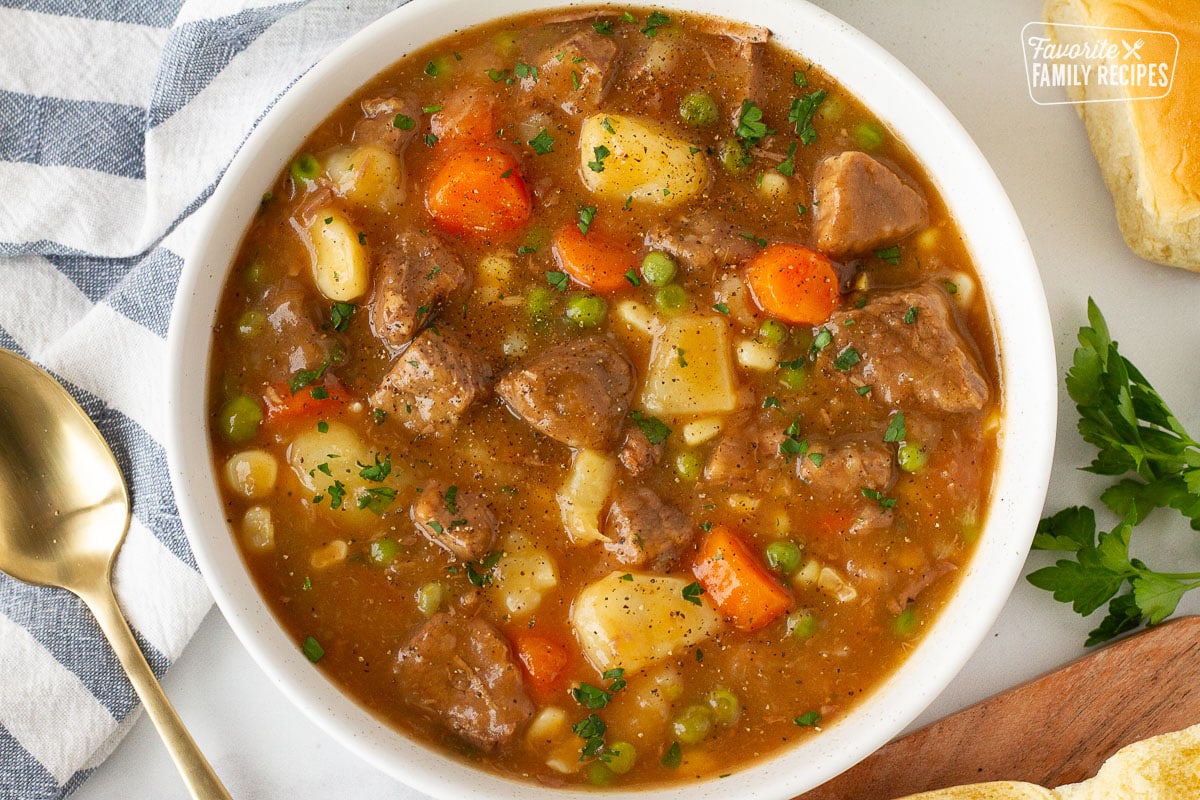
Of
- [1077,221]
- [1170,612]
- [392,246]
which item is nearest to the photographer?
[392,246]

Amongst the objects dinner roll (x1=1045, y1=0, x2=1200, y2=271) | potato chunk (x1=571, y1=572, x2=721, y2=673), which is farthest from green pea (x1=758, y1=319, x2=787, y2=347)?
dinner roll (x1=1045, y1=0, x2=1200, y2=271)

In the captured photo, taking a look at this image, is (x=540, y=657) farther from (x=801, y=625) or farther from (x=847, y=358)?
(x=847, y=358)

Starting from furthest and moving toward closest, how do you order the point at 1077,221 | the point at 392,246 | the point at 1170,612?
the point at 1077,221 < the point at 1170,612 < the point at 392,246

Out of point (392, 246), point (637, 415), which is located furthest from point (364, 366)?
point (637, 415)

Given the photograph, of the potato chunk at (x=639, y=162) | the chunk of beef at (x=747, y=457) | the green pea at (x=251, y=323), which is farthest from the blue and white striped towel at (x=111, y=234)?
the chunk of beef at (x=747, y=457)

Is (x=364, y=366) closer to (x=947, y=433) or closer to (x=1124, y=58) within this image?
(x=947, y=433)

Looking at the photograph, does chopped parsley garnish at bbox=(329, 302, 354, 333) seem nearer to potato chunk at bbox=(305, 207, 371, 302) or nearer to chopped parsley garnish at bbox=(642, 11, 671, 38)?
potato chunk at bbox=(305, 207, 371, 302)

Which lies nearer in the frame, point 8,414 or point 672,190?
point 672,190
